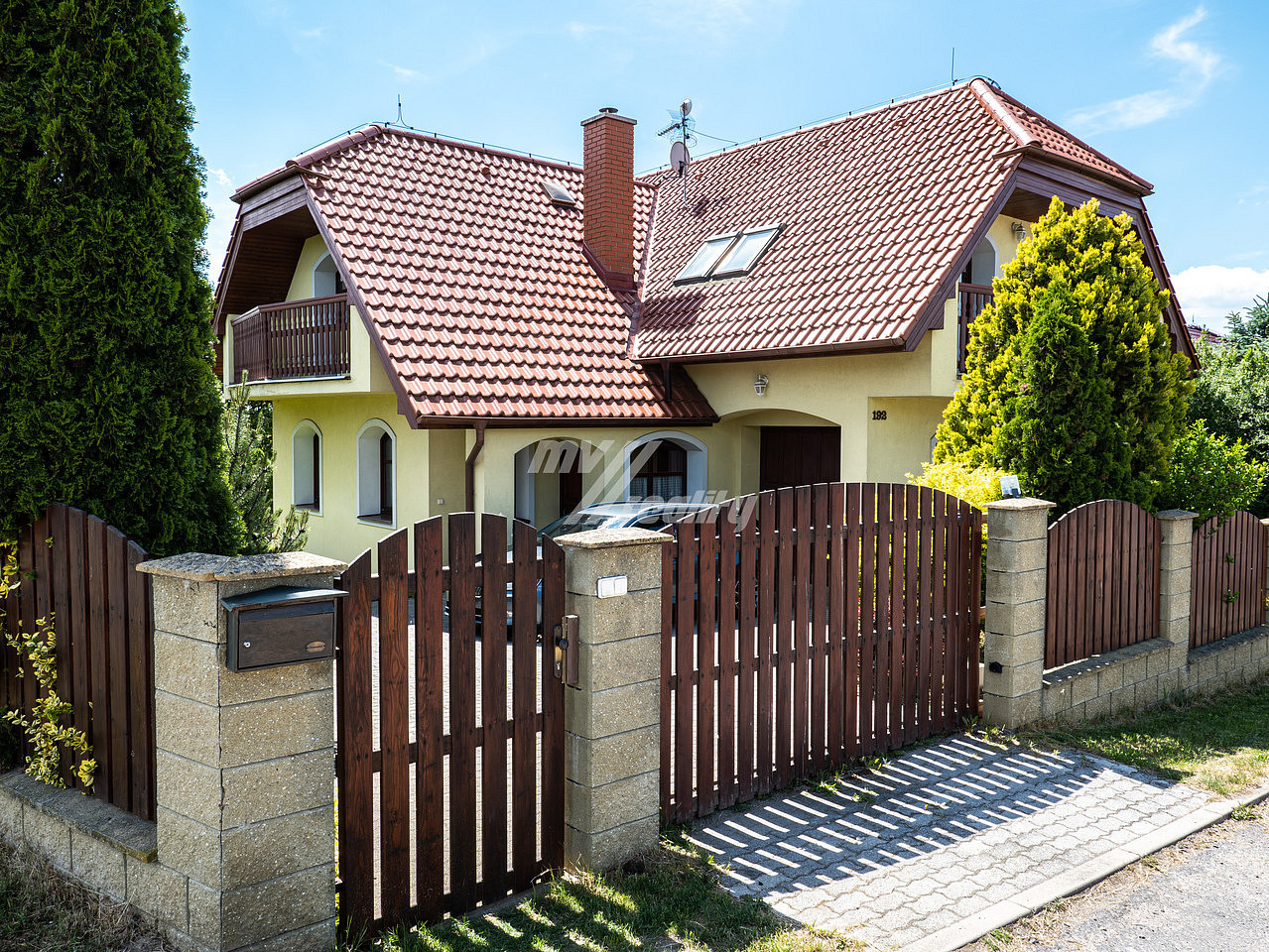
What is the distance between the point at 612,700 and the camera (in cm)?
441

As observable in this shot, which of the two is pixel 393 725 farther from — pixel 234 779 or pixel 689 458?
pixel 689 458

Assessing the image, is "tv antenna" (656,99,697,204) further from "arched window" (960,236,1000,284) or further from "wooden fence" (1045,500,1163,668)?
"wooden fence" (1045,500,1163,668)

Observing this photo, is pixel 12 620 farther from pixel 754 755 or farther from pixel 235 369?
pixel 235 369

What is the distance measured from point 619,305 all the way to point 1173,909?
455 inches

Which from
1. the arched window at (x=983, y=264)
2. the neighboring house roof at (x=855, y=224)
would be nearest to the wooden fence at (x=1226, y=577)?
the neighboring house roof at (x=855, y=224)

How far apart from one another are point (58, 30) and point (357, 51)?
6860mm

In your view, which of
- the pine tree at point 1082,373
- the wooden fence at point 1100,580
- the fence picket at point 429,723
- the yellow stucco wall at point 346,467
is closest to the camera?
the fence picket at point 429,723

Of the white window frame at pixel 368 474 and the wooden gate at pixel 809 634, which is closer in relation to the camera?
the wooden gate at pixel 809 634

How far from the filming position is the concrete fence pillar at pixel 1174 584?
7.98 m

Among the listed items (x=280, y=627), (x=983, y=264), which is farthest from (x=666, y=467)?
(x=280, y=627)

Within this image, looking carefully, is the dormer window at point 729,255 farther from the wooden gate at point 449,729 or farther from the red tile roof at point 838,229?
the wooden gate at point 449,729

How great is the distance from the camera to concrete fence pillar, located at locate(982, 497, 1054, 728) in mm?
6500

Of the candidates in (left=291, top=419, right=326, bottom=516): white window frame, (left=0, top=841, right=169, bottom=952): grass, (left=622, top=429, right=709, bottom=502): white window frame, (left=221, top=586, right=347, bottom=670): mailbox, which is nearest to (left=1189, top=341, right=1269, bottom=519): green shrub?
(left=622, top=429, right=709, bottom=502): white window frame

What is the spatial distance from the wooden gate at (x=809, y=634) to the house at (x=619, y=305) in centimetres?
459
